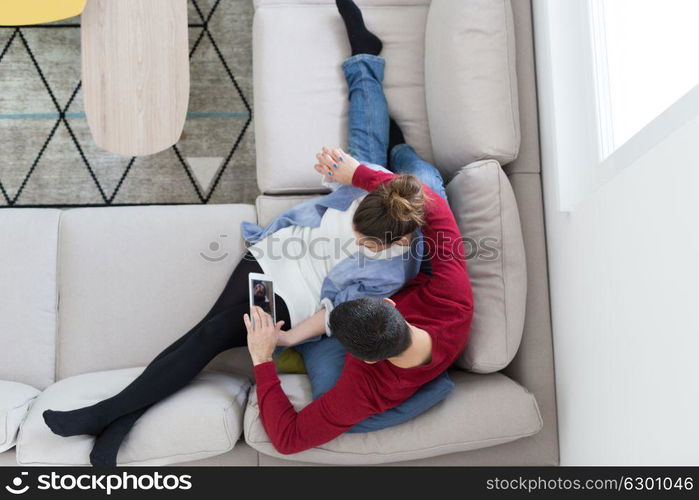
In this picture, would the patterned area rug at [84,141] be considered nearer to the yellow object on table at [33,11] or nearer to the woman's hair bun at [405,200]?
the yellow object on table at [33,11]

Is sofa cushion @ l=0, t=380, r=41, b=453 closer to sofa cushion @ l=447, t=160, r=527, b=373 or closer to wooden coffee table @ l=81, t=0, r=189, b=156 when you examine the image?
wooden coffee table @ l=81, t=0, r=189, b=156

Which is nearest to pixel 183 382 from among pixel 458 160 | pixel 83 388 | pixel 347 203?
pixel 83 388

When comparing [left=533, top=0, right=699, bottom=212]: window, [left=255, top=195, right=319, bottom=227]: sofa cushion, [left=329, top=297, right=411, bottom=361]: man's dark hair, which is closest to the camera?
[left=533, top=0, right=699, bottom=212]: window

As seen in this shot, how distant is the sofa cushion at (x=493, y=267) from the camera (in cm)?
182

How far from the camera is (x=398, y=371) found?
1.63 m

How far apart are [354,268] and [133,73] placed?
1.00 m

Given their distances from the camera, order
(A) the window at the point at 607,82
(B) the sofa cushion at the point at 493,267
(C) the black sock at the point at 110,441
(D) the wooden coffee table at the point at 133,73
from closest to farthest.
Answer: (A) the window at the point at 607,82, (C) the black sock at the point at 110,441, (B) the sofa cushion at the point at 493,267, (D) the wooden coffee table at the point at 133,73

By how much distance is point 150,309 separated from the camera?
2000mm

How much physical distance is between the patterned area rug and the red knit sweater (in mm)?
943

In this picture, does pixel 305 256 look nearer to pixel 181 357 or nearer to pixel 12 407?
pixel 181 357

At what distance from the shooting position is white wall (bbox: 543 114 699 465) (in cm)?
118

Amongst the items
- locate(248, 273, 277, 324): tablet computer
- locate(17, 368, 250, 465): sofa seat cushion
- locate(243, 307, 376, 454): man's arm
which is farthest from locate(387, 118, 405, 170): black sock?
locate(17, 368, 250, 465): sofa seat cushion

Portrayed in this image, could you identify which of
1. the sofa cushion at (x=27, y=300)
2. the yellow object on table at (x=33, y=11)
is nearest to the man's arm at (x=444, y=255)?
the sofa cushion at (x=27, y=300)

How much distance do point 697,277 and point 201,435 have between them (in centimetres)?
137
